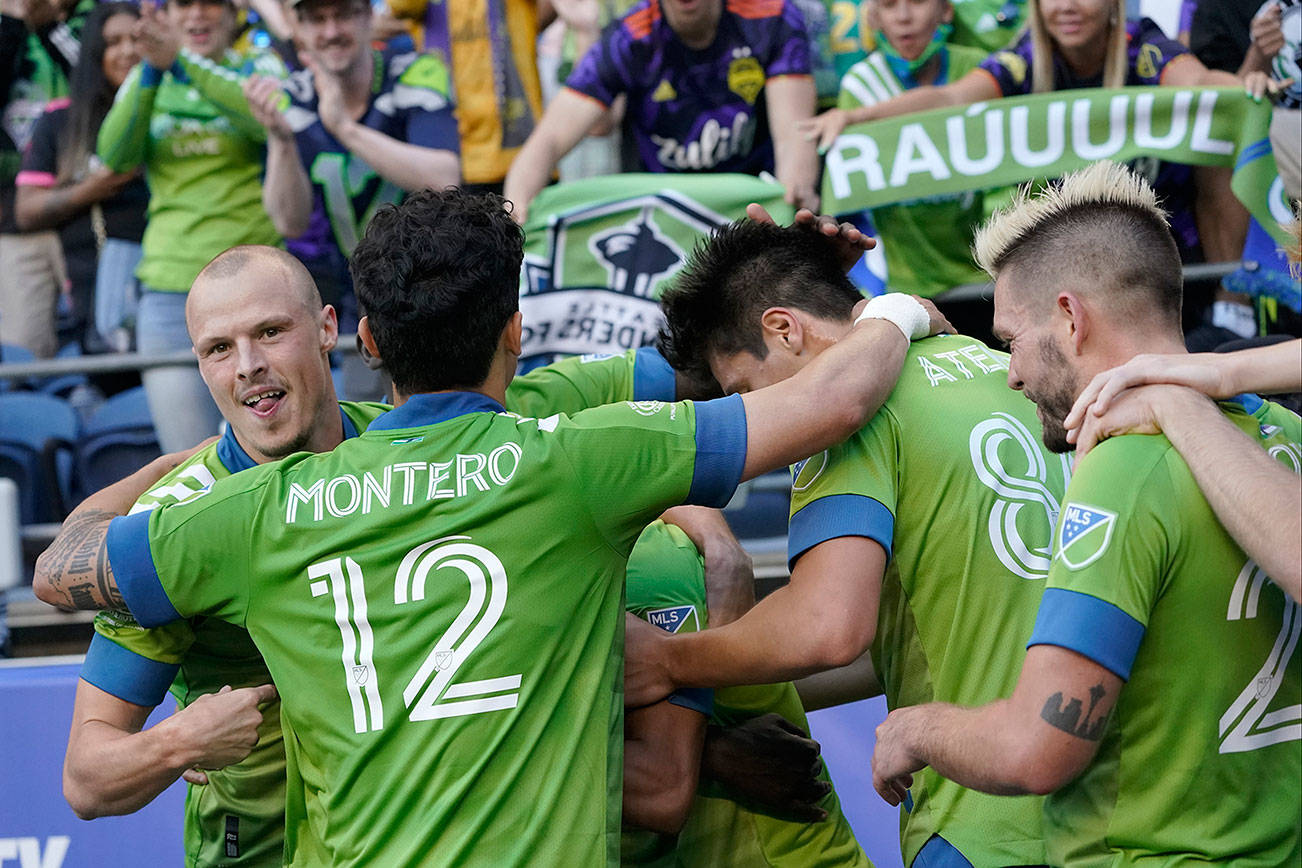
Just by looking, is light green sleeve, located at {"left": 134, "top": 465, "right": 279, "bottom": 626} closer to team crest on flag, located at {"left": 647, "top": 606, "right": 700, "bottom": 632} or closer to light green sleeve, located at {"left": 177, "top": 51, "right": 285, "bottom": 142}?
team crest on flag, located at {"left": 647, "top": 606, "right": 700, "bottom": 632}

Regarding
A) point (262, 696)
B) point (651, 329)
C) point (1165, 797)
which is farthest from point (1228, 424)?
point (651, 329)

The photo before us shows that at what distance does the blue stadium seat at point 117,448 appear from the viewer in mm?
6066

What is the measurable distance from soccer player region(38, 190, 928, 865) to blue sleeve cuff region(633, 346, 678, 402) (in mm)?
1115

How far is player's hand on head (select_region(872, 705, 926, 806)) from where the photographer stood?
2473 millimetres

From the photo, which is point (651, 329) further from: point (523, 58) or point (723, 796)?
point (723, 796)

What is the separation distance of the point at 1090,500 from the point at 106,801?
1995 millimetres

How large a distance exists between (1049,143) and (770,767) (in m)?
3.43

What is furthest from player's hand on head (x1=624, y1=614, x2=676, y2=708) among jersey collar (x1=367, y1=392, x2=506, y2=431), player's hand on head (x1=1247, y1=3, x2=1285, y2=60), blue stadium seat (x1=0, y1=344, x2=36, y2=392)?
blue stadium seat (x1=0, y1=344, x2=36, y2=392)

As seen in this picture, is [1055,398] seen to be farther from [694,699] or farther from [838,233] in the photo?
[694,699]

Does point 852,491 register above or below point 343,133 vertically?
below

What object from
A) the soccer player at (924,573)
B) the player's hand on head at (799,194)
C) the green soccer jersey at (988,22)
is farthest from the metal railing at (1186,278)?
the soccer player at (924,573)

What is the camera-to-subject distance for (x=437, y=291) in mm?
2598

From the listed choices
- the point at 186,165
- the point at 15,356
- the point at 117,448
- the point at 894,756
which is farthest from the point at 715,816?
the point at 15,356

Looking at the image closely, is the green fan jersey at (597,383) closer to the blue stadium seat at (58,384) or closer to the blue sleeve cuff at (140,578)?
the blue sleeve cuff at (140,578)
